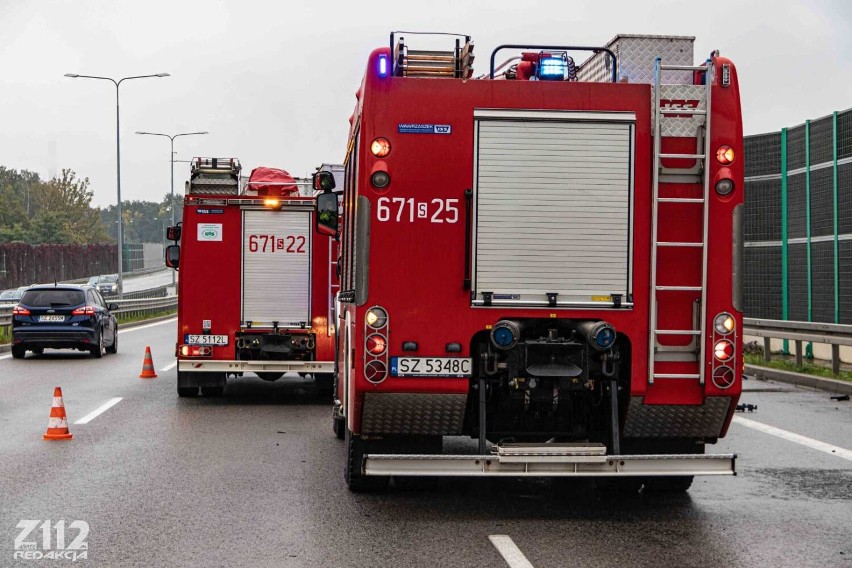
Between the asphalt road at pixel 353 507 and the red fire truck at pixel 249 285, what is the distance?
267 centimetres

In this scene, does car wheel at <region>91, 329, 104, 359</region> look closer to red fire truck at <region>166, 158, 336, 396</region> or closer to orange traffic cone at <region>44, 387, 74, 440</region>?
red fire truck at <region>166, 158, 336, 396</region>

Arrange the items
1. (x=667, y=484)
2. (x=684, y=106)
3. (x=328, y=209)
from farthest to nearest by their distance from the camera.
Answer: (x=328, y=209) → (x=667, y=484) → (x=684, y=106)

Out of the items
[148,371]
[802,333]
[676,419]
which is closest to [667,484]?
[676,419]

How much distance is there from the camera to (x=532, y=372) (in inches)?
325

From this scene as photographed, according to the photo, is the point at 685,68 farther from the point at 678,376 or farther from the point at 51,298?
the point at 51,298

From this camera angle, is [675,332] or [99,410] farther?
[99,410]

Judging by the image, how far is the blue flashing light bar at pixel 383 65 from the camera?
8.25 meters

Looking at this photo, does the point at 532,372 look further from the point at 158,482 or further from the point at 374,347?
the point at 158,482

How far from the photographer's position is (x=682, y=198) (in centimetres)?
823

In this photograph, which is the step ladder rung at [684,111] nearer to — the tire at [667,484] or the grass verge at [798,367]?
the tire at [667,484]

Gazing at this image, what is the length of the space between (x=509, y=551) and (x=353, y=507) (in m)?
1.77

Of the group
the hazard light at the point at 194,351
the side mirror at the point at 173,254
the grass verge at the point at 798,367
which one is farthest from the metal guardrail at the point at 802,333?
the side mirror at the point at 173,254

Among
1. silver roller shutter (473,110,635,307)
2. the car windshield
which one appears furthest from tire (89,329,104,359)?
silver roller shutter (473,110,635,307)

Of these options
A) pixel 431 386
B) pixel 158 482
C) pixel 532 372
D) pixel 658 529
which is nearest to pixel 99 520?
pixel 158 482
